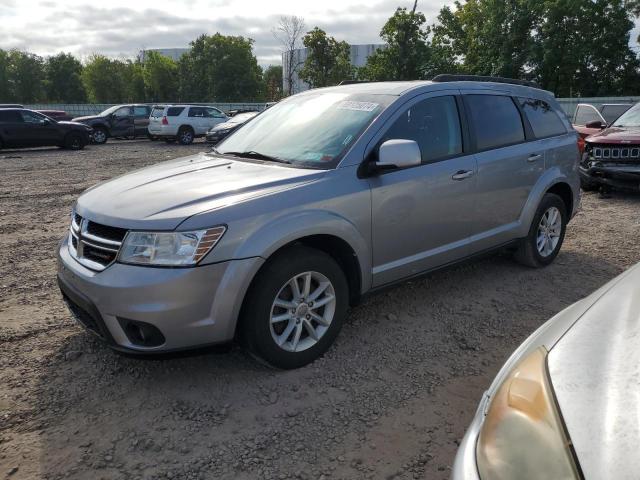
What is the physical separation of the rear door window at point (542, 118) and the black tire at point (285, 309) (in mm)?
2741

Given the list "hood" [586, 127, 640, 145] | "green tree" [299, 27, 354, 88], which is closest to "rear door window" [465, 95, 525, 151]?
"hood" [586, 127, 640, 145]

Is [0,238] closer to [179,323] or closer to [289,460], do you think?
[179,323]

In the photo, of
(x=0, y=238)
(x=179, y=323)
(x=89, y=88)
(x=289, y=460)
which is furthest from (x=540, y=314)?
(x=89, y=88)

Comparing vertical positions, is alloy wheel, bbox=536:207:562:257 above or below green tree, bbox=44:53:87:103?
below

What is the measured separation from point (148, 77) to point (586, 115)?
172 ft

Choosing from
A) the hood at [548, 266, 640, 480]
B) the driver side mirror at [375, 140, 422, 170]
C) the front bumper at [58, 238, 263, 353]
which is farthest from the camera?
the driver side mirror at [375, 140, 422, 170]

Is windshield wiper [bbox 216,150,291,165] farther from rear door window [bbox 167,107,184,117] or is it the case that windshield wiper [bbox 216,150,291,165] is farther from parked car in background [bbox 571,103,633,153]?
rear door window [bbox 167,107,184,117]

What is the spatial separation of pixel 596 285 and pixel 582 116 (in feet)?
29.6

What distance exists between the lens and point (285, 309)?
10.6ft

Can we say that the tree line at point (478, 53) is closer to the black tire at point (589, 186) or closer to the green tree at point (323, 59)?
the green tree at point (323, 59)

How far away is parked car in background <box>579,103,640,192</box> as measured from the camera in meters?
8.40

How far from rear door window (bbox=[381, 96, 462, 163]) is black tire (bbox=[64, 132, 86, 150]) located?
58.8 ft

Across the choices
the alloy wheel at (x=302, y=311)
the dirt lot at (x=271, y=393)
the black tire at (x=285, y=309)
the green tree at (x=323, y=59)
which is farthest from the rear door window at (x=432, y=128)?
the green tree at (x=323, y=59)

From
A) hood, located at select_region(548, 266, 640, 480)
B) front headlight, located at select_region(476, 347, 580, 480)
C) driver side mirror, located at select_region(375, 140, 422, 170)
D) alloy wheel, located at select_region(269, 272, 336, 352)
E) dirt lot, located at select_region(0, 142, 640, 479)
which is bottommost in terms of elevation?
dirt lot, located at select_region(0, 142, 640, 479)
